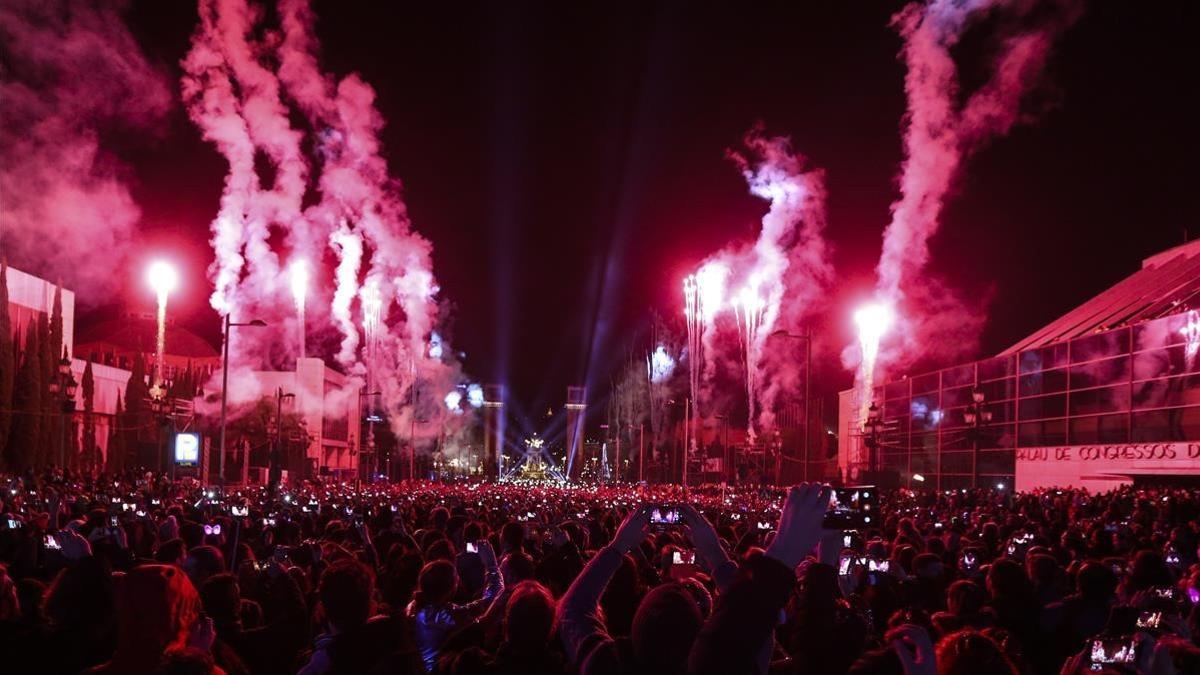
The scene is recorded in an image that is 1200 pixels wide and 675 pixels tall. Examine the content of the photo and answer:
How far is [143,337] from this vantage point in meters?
93.6

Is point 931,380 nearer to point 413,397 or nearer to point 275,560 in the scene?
point 413,397

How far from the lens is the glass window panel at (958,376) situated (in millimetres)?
56406

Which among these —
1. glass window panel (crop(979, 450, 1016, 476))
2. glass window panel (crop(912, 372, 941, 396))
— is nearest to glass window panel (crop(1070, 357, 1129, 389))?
glass window panel (crop(979, 450, 1016, 476))

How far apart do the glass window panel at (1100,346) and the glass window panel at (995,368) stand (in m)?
5.04

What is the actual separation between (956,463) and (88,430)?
146 ft

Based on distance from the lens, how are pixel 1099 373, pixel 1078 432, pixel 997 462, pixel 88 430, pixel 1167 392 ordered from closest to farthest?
1. pixel 1167 392
2. pixel 1099 373
3. pixel 1078 432
4. pixel 88 430
5. pixel 997 462

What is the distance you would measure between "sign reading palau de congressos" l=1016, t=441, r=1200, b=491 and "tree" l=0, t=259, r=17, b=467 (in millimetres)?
43617

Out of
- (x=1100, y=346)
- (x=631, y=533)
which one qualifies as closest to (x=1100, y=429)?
(x=1100, y=346)

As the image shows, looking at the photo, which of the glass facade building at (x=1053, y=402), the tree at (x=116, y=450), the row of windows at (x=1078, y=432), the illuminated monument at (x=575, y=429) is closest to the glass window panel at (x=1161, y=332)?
the glass facade building at (x=1053, y=402)

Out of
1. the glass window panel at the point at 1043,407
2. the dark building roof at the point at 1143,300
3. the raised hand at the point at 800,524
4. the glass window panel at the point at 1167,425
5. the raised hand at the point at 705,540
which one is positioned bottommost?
the raised hand at the point at 705,540

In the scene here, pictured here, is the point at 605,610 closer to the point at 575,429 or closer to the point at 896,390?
the point at 896,390

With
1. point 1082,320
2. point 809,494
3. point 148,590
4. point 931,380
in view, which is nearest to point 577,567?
point 148,590

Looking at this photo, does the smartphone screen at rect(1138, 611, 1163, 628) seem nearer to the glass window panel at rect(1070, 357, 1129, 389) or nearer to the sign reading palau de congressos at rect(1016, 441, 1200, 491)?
the sign reading palau de congressos at rect(1016, 441, 1200, 491)

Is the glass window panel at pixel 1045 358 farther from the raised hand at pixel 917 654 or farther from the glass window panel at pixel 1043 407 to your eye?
the raised hand at pixel 917 654
